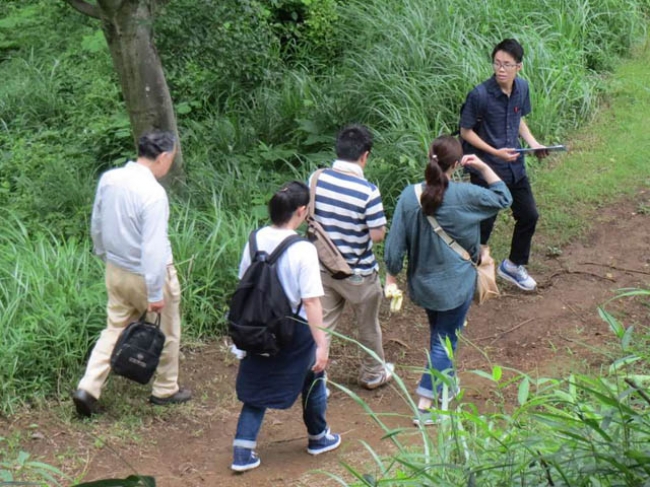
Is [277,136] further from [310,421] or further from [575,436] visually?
[575,436]

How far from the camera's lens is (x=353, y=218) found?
18.0 ft

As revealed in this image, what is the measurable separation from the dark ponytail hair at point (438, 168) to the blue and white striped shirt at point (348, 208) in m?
0.44

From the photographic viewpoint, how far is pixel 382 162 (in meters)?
8.17

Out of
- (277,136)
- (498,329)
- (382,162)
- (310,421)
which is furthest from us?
(277,136)

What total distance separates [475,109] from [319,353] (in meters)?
2.51

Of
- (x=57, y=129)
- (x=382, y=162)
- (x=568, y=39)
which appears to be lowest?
(x=57, y=129)

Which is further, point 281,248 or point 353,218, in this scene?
point 353,218

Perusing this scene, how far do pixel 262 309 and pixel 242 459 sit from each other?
90cm

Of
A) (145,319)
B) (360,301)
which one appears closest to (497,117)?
(360,301)

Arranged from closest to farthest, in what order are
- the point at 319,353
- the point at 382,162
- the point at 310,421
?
the point at 319,353, the point at 310,421, the point at 382,162

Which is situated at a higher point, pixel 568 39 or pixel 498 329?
pixel 568 39

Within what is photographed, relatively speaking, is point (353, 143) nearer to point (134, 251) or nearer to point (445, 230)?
point (445, 230)

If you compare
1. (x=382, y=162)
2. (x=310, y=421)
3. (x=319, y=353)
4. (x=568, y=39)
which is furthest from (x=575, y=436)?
(x=568, y=39)

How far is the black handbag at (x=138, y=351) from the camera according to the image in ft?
17.6
